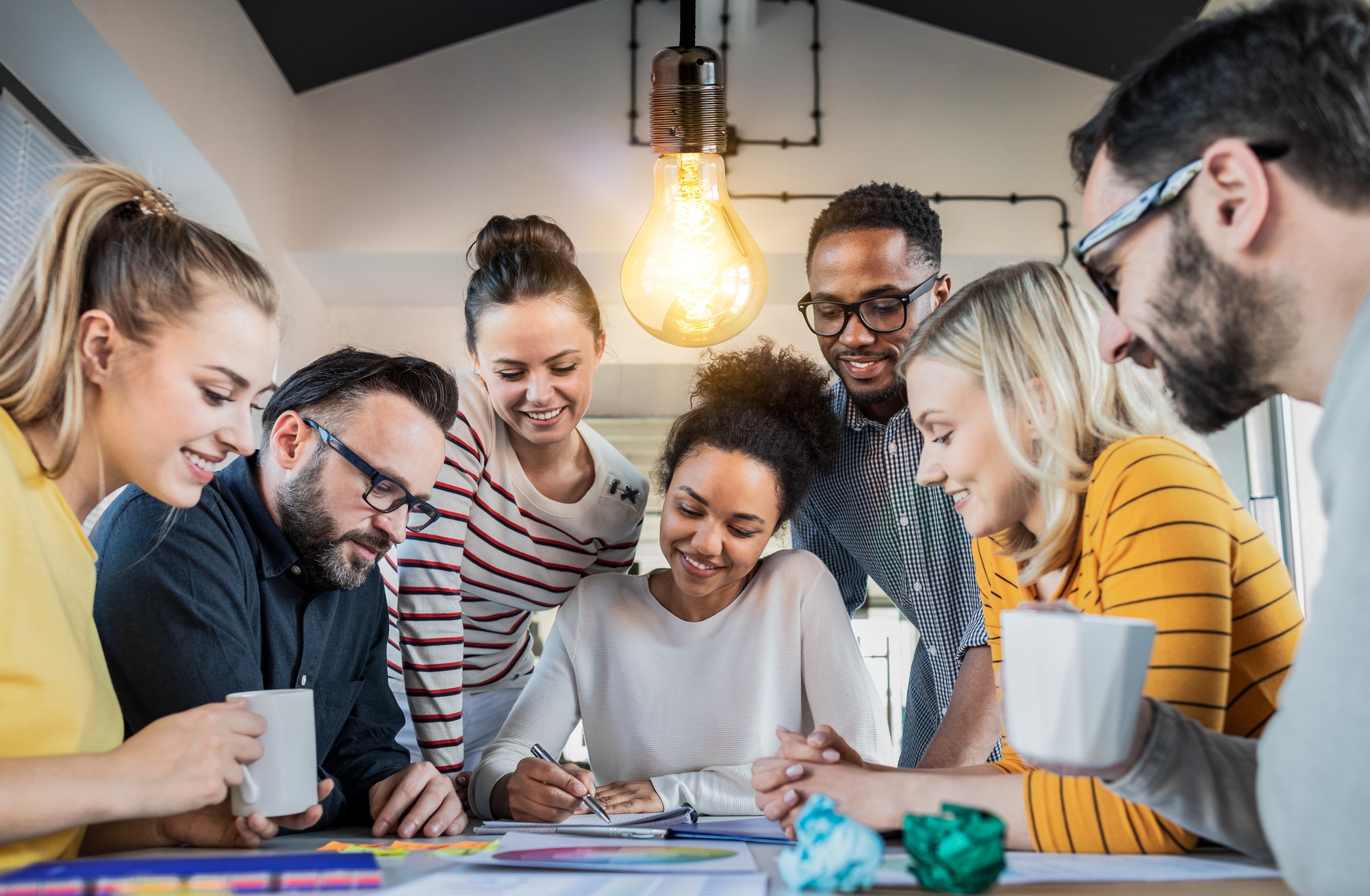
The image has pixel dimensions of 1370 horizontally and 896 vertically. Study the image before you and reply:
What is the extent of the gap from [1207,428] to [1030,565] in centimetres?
31

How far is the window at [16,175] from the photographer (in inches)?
88.6

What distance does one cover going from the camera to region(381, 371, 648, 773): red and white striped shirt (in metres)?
1.63

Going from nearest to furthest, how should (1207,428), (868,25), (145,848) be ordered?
(1207,428)
(145,848)
(868,25)

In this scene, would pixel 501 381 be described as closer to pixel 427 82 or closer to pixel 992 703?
pixel 992 703

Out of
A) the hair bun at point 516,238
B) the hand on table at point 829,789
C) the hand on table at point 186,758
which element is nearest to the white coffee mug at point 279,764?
the hand on table at point 186,758

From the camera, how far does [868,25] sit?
373cm

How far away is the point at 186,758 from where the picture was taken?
2.78 feet

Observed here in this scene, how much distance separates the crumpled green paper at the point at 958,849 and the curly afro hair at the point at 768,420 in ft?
3.49

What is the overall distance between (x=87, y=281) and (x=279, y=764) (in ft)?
1.67

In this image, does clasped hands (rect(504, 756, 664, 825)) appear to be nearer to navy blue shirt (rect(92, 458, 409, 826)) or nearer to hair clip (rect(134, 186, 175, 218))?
navy blue shirt (rect(92, 458, 409, 826))

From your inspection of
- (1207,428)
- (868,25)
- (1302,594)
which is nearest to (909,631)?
(1302,594)

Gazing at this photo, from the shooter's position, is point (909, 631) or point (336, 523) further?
point (909, 631)

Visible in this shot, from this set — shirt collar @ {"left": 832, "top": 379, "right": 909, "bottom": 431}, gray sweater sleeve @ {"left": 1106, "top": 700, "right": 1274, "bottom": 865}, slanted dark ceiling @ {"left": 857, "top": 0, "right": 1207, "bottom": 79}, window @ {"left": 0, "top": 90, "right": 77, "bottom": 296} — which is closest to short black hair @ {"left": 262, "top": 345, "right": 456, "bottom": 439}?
shirt collar @ {"left": 832, "top": 379, "right": 909, "bottom": 431}

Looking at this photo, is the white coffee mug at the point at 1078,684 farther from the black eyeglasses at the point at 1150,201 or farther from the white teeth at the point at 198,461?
the white teeth at the point at 198,461
